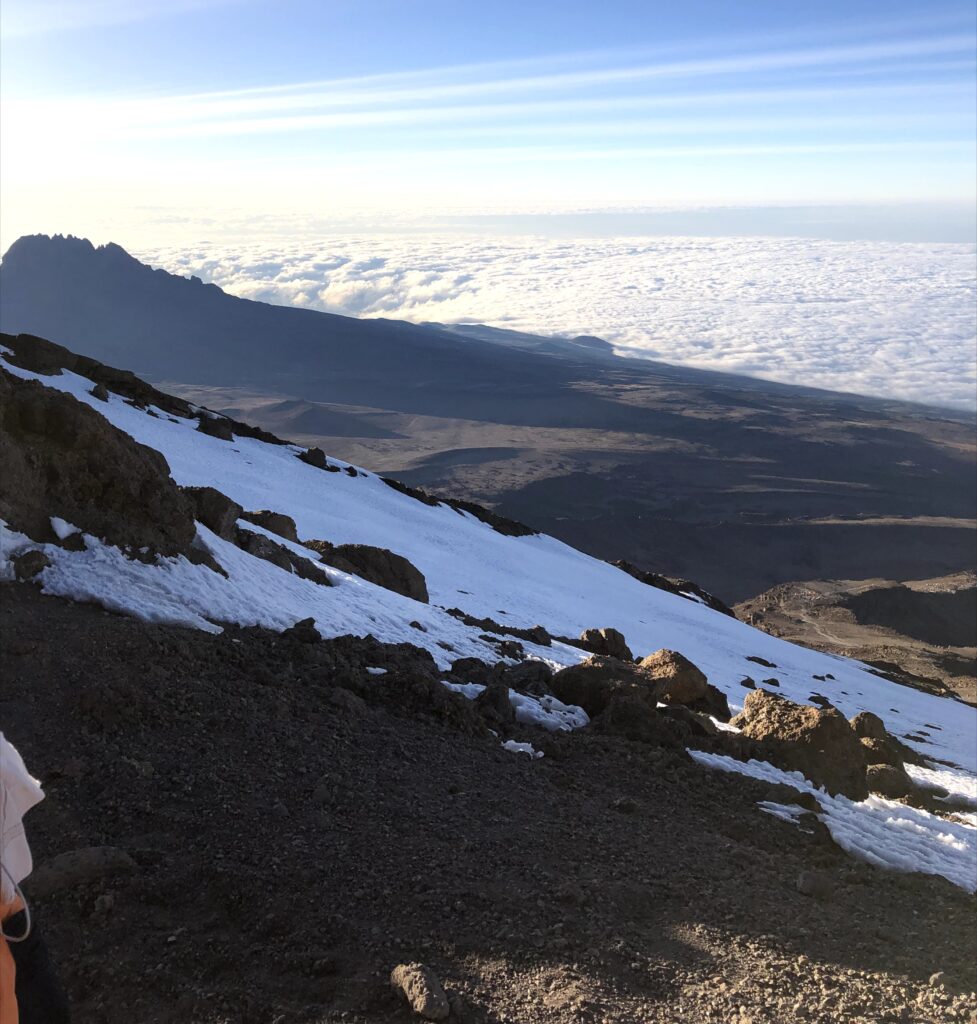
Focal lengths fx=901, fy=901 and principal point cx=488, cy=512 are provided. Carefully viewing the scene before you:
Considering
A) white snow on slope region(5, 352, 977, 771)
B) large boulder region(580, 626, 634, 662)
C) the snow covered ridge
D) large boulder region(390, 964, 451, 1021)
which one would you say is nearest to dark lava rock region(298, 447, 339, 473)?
the snow covered ridge

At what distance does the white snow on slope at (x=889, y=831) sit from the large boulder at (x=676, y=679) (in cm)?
217

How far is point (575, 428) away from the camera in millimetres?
93625

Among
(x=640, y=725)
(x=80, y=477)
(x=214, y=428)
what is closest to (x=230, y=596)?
(x=80, y=477)

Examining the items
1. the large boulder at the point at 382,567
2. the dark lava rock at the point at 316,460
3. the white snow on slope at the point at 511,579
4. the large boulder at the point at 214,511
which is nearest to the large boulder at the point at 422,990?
the large boulder at the point at 214,511

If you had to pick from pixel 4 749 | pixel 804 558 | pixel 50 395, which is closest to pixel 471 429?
pixel 804 558

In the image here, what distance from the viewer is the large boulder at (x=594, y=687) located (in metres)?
7.89

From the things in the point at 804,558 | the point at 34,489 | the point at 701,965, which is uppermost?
the point at 34,489

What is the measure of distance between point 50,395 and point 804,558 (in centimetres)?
5358

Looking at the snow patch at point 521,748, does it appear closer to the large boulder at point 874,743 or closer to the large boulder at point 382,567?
the large boulder at point 874,743

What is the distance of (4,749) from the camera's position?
6.11ft

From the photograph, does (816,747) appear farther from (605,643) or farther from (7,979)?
(7,979)

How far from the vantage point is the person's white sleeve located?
73.2 inches

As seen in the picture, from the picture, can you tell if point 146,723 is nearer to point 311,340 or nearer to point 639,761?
point 639,761

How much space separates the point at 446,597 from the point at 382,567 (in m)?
2.07
